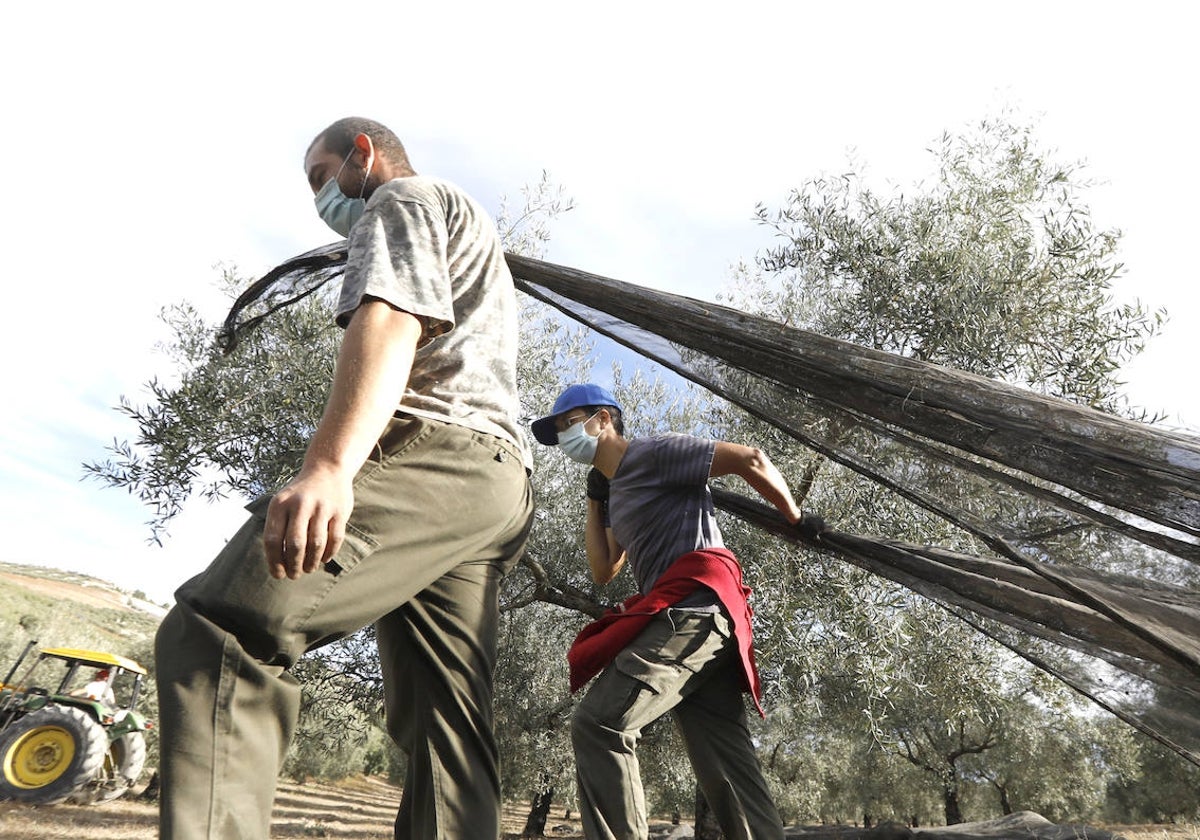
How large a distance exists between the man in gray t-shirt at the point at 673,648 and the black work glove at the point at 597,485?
0.87ft

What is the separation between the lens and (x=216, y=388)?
9.11 meters

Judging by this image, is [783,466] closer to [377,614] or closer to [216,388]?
[216,388]

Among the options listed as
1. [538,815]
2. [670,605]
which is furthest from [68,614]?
[670,605]

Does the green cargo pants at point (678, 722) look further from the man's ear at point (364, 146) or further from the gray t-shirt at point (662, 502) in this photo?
the man's ear at point (364, 146)

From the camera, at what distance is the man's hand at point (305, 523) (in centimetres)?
139

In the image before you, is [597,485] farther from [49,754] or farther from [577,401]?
[49,754]

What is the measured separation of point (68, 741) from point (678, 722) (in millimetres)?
12846

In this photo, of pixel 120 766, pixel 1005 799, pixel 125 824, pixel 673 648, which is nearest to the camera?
pixel 673 648

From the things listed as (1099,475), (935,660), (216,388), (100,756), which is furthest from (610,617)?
(100,756)

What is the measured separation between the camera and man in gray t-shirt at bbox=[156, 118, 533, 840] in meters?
1.41

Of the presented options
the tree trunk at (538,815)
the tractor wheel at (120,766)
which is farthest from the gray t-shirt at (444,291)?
the tractor wheel at (120,766)

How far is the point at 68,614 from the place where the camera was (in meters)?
34.9

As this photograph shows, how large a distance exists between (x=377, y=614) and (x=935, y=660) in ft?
27.7

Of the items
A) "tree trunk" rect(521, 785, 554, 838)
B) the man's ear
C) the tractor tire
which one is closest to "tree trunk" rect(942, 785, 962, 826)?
"tree trunk" rect(521, 785, 554, 838)
